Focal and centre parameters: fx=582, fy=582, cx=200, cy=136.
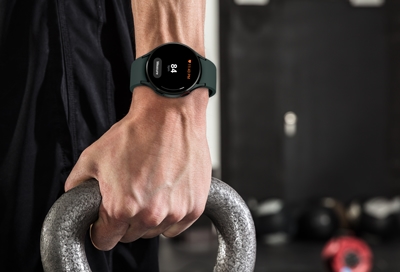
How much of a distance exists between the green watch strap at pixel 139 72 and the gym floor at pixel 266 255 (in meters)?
2.91

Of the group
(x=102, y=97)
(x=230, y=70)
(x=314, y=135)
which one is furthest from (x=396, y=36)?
(x=102, y=97)

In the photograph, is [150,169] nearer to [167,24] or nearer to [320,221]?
[167,24]

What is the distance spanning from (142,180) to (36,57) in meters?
0.26

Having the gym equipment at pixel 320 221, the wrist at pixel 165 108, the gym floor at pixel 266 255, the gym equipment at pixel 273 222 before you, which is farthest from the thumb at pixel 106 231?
the gym equipment at pixel 320 221

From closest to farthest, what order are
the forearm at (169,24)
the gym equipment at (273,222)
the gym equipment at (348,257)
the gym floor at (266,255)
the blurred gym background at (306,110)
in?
1. the forearm at (169,24)
2. the gym equipment at (348,257)
3. the gym floor at (266,255)
4. the gym equipment at (273,222)
5. the blurred gym background at (306,110)

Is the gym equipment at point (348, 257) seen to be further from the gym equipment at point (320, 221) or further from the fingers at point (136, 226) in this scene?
the fingers at point (136, 226)

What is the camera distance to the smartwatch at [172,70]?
65cm

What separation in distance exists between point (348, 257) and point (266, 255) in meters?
0.71

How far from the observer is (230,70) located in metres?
4.34

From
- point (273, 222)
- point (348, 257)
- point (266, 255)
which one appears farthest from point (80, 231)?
point (273, 222)

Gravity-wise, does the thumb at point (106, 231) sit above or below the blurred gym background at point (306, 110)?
above

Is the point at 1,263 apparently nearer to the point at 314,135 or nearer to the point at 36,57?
the point at 36,57

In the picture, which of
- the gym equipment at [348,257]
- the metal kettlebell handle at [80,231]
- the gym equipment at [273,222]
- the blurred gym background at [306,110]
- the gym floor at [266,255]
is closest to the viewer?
the metal kettlebell handle at [80,231]

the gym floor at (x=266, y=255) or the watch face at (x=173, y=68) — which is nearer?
the watch face at (x=173, y=68)
